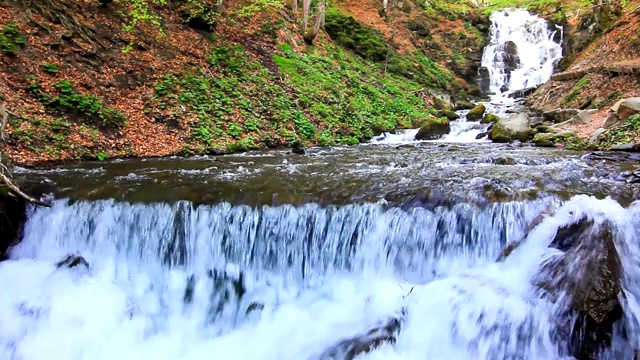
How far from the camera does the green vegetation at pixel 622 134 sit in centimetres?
1031

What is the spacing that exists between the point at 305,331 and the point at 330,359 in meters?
0.60

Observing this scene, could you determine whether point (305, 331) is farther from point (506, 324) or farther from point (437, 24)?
point (437, 24)

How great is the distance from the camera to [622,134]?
10.6 meters

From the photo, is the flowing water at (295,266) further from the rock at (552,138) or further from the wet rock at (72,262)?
the rock at (552,138)

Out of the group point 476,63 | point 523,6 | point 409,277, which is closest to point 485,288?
point 409,277

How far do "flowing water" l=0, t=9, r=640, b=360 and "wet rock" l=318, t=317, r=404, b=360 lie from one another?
0.09 meters

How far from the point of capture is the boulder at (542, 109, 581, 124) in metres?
15.1

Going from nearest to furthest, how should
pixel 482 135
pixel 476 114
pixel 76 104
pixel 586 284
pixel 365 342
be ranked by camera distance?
pixel 586 284 < pixel 365 342 < pixel 76 104 < pixel 482 135 < pixel 476 114

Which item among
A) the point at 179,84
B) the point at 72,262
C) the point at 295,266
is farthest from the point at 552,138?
the point at 72,262

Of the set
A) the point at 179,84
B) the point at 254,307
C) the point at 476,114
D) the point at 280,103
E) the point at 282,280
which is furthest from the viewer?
the point at 476,114

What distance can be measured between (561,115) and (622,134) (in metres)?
5.30

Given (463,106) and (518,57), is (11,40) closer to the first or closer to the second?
(463,106)

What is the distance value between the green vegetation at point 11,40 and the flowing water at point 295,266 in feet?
16.0

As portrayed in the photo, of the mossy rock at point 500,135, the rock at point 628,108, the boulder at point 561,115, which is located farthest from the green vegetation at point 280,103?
the rock at point 628,108
